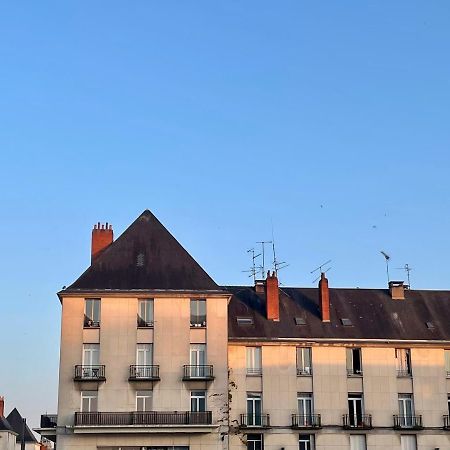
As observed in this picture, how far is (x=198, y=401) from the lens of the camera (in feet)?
149

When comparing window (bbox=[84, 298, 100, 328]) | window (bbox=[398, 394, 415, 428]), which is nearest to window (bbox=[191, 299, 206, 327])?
window (bbox=[84, 298, 100, 328])

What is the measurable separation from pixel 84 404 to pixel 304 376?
→ 42.4 feet

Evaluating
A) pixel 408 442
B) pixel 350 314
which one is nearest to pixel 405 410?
pixel 408 442

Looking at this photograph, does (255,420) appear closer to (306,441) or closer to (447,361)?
(306,441)

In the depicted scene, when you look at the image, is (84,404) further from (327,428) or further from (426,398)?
(426,398)

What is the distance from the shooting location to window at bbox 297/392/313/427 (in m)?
47.3

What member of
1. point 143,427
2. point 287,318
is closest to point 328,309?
point 287,318

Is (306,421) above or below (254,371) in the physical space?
below

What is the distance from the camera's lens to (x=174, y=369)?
149 feet

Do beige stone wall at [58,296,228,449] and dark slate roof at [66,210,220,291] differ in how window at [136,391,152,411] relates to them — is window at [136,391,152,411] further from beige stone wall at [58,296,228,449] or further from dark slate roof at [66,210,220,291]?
dark slate roof at [66,210,220,291]

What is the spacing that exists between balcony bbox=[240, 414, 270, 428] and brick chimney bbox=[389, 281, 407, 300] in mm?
12674

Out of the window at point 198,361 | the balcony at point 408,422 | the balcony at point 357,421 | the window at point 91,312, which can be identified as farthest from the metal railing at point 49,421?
the balcony at point 408,422

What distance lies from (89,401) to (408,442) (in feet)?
61.3

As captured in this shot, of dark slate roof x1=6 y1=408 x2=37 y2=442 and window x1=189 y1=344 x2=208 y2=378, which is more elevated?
dark slate roof x1=6 y1=408 x2=37 y2=442
